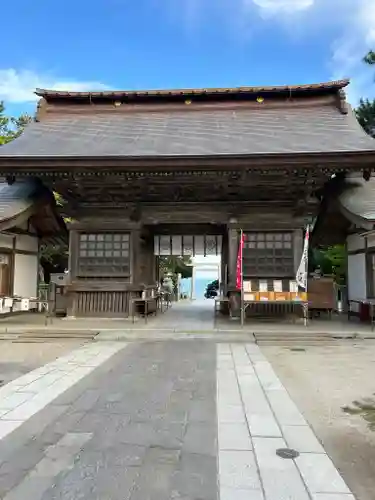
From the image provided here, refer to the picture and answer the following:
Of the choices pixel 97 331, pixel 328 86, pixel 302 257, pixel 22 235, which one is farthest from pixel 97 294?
pixel 328 86

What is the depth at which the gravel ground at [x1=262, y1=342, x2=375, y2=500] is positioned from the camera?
2.97 m

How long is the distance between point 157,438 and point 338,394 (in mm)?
2457

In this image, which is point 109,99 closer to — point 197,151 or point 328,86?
point 197,151

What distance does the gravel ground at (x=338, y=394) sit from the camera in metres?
2.97

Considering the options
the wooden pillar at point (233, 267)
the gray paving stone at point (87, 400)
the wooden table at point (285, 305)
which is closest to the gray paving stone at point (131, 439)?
the gray paving stone at point (87, 400)

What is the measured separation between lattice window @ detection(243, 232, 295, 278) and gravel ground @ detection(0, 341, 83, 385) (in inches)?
205

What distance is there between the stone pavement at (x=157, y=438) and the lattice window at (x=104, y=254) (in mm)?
5954

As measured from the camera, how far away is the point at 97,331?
9.20 metres

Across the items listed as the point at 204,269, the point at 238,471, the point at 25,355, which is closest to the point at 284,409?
the point at 238,471

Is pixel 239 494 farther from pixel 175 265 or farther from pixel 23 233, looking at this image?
pixel 175 265

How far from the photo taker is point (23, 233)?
13266mm

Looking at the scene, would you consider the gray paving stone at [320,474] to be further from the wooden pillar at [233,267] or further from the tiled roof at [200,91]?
the tiled roof at [200,91]

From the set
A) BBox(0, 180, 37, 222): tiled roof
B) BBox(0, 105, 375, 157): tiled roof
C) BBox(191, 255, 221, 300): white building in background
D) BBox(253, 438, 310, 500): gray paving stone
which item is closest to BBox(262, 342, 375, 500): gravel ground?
BBox(253, 438, 310, 500): gray paving stone

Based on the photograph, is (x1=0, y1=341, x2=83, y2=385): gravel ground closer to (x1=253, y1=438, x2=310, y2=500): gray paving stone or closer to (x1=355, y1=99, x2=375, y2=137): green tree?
(x1=253, y1=438, x2=310, y2=500): gray paving stone
